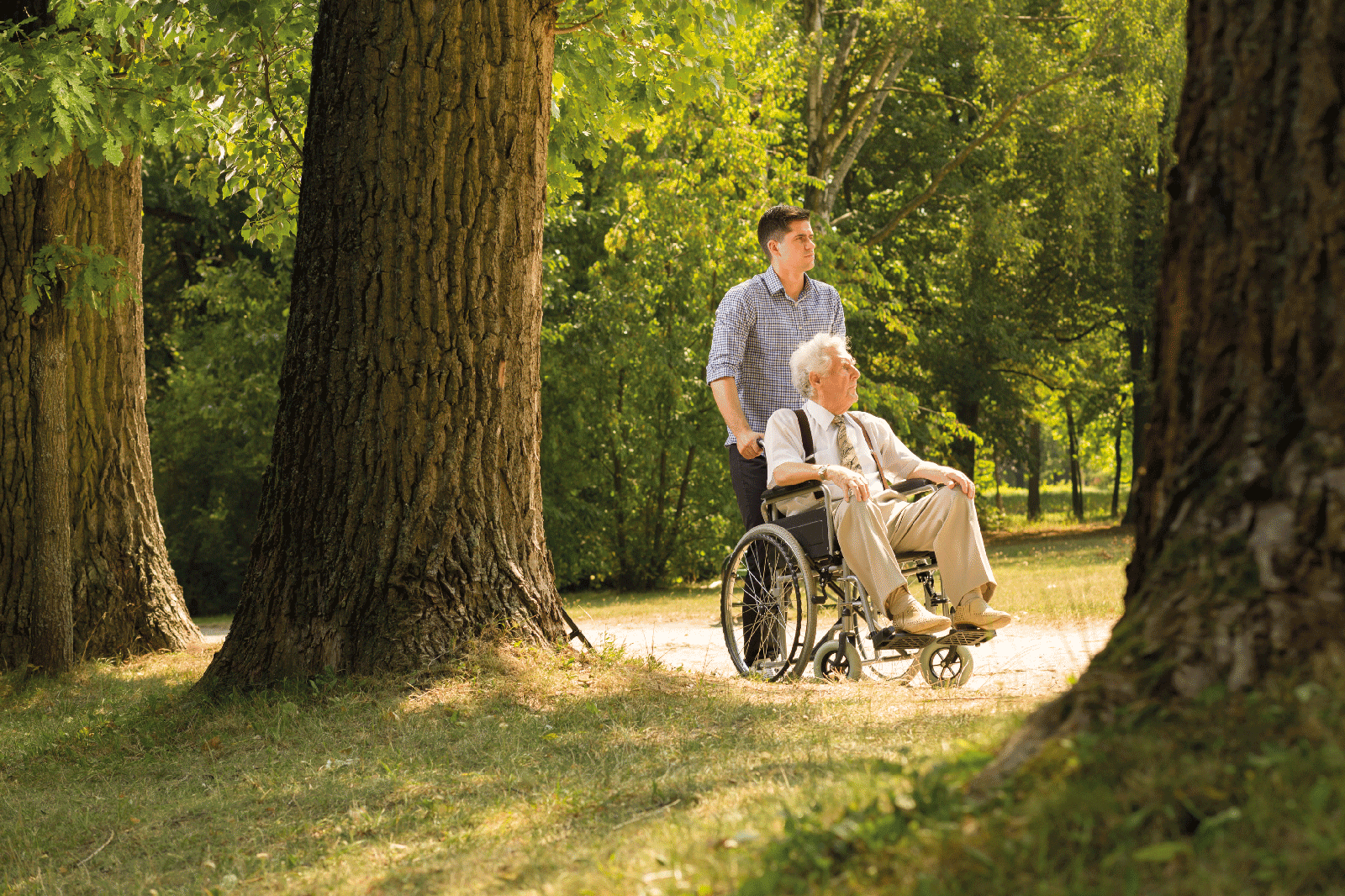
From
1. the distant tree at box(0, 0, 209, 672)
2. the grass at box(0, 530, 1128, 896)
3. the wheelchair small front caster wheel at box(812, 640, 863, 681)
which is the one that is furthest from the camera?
the distant tree at box(0, 0, 209, 672)

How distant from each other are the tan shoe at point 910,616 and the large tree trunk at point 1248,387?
2.68 metres

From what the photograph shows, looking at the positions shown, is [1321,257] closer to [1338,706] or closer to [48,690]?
[1338,706]

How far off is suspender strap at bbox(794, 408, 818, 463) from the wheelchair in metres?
0.22

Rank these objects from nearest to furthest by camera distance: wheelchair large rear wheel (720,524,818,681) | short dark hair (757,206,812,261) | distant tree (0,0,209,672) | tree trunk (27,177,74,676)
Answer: wheelchair large rear wheel (720,524,818,681)
short dark hair (757,206,812,261)
distant tree (0,0,209,672)
tree trunk (27,177,74,676)

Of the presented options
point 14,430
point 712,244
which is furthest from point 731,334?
point 712,244

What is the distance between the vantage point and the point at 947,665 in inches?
215

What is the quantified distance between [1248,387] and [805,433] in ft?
11.4

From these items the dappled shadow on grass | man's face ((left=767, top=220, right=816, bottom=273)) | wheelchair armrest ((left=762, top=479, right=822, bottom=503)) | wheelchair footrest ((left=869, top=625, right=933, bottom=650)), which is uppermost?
man's face ((left=767, top=220, right=816, bottom=273))

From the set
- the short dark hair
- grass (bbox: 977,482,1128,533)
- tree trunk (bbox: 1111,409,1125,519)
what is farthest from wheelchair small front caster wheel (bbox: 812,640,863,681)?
tree trunk (bbox: 1111,409,1125,519)

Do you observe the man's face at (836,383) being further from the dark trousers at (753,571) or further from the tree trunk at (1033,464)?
the tree trunk at (1033,464)

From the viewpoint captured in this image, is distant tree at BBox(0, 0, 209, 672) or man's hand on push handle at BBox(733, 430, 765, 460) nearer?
man's hand on push handle at BBox(733, 430, 765, 460)

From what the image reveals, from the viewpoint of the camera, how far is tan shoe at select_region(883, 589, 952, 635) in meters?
5.09

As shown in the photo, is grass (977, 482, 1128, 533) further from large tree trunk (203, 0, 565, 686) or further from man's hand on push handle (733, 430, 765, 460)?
large tree trunk (203, 0, 565, 686)

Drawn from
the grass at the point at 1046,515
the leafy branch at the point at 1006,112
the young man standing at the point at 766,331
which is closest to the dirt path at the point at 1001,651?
the young man standing at the point at 766,331
